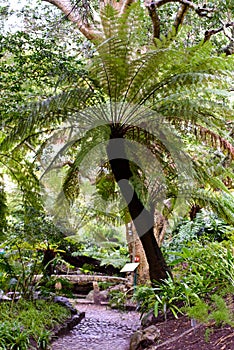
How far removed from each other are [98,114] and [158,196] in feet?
3.35


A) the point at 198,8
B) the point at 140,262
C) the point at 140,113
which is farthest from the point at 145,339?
the point at 198,8

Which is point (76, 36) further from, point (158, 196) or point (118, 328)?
point (118, 328)

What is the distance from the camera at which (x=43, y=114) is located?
11.3 feet

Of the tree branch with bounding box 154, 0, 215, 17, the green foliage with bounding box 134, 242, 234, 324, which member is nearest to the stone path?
the green foliage with bounding box 134, 242, 234, 324

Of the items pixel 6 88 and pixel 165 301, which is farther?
pixel 6 88

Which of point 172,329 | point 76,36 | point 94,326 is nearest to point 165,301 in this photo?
point 172,329

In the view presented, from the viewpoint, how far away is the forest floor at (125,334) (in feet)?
7.91

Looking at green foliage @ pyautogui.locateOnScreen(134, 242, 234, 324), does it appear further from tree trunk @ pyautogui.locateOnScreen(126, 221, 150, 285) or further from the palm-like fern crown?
tree trunk @ pyautogui.locateOnScreen(126, 221, 150, 285)

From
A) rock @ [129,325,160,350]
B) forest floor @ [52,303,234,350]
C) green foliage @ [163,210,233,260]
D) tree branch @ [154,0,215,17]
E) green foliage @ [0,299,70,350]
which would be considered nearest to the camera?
forest floor @ [52,303,234,350]

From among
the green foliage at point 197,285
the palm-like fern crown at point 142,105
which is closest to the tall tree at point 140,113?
the palm-like fern crown at point 142,105

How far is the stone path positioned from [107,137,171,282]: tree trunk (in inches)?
27.4

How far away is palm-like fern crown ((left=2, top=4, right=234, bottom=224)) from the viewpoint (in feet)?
10.8

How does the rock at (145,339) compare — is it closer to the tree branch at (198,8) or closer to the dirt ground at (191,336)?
the dirt ground at (191,336)

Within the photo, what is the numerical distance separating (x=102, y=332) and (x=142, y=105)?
7.80 ft
